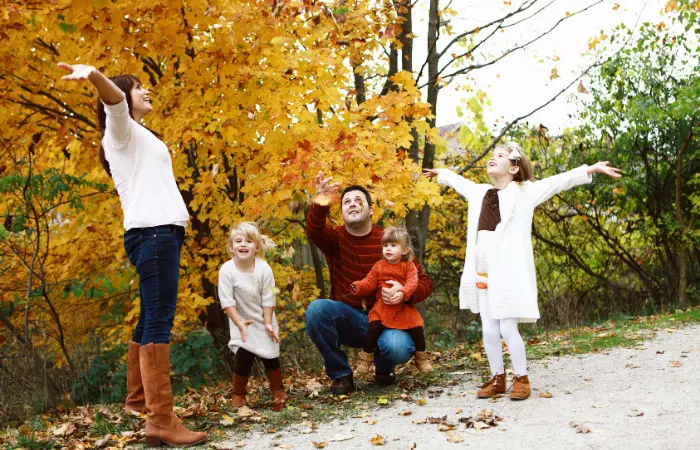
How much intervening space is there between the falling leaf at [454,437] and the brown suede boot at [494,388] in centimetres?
84

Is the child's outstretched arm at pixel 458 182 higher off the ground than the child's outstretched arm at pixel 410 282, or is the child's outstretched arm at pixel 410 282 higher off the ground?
the child's outstretched arm at pixel 458 182

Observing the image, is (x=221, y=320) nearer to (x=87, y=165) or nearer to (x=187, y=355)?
(x=187, y=355)

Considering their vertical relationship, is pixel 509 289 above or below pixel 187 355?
above

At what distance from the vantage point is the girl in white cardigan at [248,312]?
446cm

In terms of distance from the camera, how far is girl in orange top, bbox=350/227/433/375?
4.67m

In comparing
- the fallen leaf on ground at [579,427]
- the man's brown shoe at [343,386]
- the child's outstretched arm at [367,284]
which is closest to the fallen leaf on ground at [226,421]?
the man's brown shoe at [343,386]

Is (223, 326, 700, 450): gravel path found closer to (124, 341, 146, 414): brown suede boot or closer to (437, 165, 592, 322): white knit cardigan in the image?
(437, 165, 592, 322): white knit cardigan

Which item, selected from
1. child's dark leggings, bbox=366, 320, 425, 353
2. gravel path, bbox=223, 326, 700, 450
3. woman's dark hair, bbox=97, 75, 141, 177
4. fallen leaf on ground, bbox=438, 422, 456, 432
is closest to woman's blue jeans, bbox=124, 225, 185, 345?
woman's dark hair, bbox=97, 75, 141, 177

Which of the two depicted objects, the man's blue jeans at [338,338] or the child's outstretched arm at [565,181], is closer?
the child's outstretched arm at [565,181]

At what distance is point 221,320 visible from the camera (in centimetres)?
806

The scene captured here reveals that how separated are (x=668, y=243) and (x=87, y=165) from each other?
27.9ft

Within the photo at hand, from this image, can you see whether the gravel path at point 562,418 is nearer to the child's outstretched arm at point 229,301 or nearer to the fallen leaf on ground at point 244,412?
the fallen leaf on ground at point 244,412

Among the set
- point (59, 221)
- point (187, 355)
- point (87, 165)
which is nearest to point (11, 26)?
point (87, 165)

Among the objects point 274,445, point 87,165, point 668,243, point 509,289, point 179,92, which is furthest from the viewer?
point 668,243
